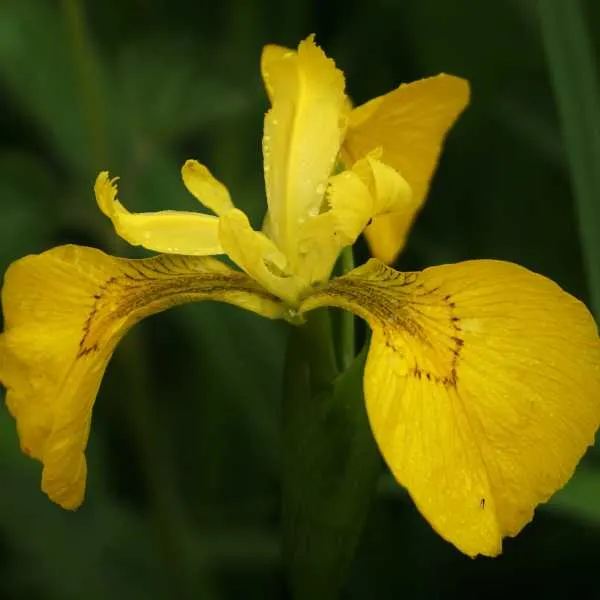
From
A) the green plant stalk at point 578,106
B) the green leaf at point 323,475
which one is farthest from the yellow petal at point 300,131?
the green plant stalk at point 578,106

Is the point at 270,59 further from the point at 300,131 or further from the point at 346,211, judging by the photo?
the point at 346,211

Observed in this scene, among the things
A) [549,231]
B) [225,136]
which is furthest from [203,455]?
[549,231]

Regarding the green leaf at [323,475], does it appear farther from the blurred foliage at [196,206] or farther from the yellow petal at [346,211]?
the blurred foliage at [196,206]

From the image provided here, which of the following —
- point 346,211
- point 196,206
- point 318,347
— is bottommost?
point 196,206

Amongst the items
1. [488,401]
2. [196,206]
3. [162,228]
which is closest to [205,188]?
[162,228]

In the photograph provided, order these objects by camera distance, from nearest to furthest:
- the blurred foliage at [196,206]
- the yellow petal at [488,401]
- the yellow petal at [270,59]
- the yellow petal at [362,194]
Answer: the yellow petal at [488,401] → the yellow petal at [362,194] → the yellow petal at [270,59] → the blurred foliage at [196,206]

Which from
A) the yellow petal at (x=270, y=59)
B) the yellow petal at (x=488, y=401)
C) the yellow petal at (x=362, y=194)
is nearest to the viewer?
the yellow petal at (x=488, y=401)
